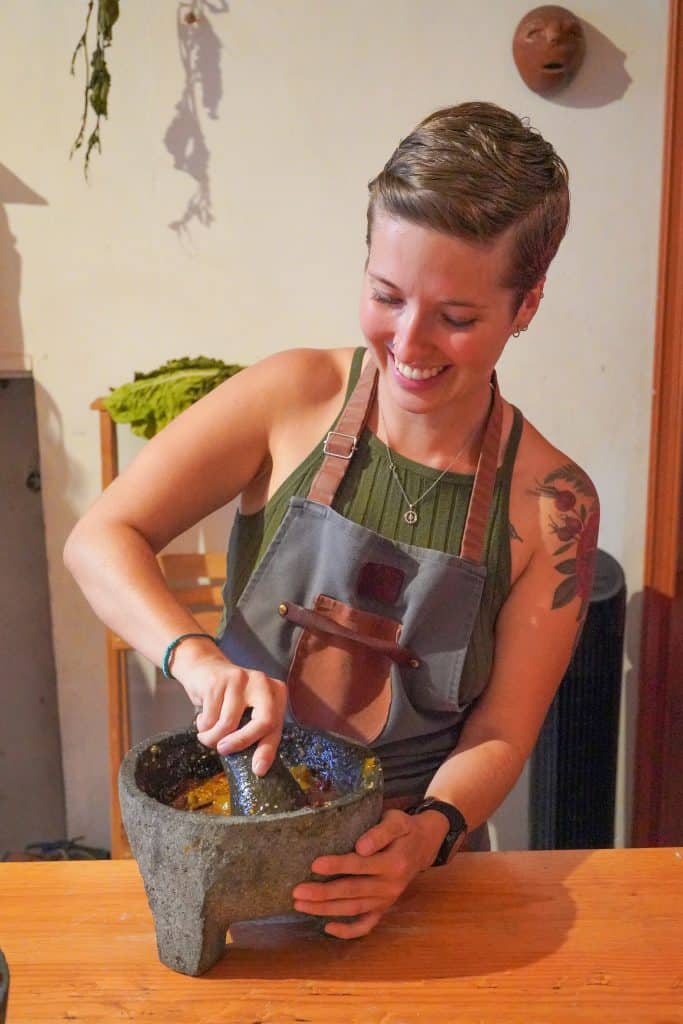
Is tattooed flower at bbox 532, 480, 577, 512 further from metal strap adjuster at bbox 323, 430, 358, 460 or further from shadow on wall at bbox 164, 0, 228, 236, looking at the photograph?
shadow on wall at bbox 164, 0, 228, 236

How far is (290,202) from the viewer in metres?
2.64

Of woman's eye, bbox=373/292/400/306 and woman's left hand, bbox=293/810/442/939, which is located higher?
woman's eye, bbox=373/292/400/306

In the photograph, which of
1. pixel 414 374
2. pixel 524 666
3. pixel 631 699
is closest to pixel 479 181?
pixel 414 374

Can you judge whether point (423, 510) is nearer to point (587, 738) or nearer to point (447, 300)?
point (447, 300)

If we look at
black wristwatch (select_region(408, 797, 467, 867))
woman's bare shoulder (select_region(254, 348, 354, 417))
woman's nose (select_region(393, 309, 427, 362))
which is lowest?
black wristwatch (select_region(408, 797, 467, 867))

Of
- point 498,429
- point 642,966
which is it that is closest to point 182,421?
point 498,429

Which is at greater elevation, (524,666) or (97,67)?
(97,67)

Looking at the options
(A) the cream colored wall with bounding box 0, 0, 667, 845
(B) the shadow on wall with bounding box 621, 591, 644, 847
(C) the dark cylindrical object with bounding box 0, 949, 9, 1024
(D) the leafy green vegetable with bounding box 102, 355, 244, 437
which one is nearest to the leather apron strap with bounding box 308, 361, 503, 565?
(C) the dark cylindrical object with bounding box 0, 949, 9, 1024

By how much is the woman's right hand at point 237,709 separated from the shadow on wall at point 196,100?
5.89ft

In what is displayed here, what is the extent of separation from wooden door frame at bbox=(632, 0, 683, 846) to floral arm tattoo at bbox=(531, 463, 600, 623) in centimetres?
117

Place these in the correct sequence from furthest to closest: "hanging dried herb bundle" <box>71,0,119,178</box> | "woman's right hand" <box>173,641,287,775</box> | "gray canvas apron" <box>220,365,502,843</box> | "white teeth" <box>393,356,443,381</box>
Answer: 1. "hanging dried herb bundle" <box>71,0,119,178</box>
2. "gray canvas apron" <box>220,365,502,843</box>
3. "white teeth" <box>393,356,443,381</box>
4. "woman's right hand" <box>173,641,287,775</box>

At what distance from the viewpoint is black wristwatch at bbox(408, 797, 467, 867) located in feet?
3.93

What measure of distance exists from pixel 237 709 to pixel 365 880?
0.21m

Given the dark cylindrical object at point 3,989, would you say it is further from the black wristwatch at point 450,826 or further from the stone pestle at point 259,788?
the black wristwatch at point 450,826
